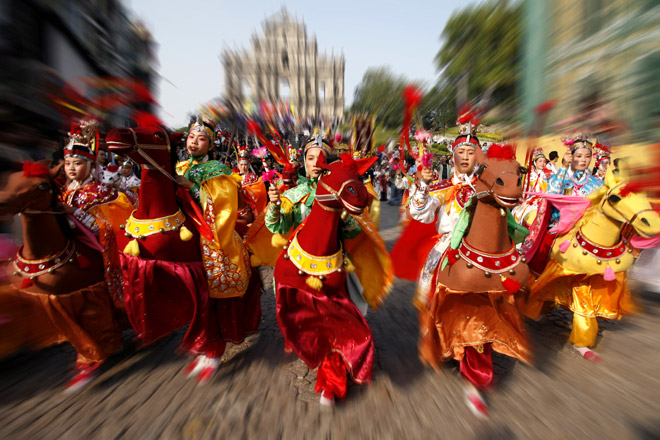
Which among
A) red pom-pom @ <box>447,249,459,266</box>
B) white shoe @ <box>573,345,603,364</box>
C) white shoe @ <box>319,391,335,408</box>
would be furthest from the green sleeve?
white shoe @ <box>573,345,603,364</box>

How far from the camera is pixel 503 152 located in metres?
2.56

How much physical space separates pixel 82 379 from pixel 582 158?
7.00 meters

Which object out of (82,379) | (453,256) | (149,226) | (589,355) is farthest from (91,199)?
(589,355)

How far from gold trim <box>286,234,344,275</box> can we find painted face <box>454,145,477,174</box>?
1746mm

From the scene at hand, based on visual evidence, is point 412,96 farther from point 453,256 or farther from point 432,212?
point 453,256

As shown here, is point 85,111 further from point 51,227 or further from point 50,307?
point 50,307

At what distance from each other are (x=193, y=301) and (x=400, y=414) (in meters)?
2.12

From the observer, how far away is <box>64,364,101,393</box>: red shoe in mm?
3102

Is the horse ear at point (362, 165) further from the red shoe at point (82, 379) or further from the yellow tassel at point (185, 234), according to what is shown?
the red shoe at point (82, 379)

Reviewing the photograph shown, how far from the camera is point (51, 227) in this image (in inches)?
116

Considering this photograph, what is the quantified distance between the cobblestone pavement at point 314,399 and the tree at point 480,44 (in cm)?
941

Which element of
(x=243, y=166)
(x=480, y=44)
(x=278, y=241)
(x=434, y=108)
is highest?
(x=480, y=44)

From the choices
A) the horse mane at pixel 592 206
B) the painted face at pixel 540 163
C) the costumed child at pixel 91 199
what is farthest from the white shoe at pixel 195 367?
the painted face at pixel 540 163

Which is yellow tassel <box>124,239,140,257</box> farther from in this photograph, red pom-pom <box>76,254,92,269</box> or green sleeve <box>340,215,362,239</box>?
green sleeve <box>340,215,362,239</box>
